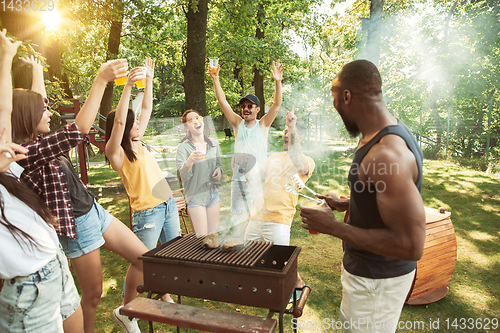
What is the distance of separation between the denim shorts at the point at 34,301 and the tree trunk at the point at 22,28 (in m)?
3.96

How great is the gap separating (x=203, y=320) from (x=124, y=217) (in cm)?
553

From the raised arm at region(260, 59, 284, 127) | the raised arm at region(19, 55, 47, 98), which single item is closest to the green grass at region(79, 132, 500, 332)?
the raised arm at region(260, 59, 284, 127)

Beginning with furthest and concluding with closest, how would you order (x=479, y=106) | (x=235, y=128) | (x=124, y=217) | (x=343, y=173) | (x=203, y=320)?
(x=479, y=106)
(x=343, y=173)
(x=124, y=217)
(x=235, y=128)
(x=203, y=320)

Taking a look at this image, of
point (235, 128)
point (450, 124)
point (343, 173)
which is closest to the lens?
point (235, 128)

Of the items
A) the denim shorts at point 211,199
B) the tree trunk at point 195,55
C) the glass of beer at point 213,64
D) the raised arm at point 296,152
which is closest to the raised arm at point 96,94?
the raised arm at point 296,152

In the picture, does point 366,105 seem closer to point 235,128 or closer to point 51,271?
point 51,271

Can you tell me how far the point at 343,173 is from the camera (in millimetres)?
10531

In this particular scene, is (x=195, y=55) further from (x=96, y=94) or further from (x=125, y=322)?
(x=125, y=322)

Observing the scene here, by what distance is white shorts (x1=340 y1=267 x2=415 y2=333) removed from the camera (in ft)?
5.60

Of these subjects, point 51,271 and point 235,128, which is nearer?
point 51,271

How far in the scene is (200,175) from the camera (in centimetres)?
333

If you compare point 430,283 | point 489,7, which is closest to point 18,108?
point 430,283

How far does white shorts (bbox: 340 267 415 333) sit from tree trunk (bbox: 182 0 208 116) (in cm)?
577

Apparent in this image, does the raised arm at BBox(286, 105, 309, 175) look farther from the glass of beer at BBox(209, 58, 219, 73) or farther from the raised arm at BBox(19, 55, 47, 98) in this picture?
the raised arm at BBox(19, 55, 47, 98)
